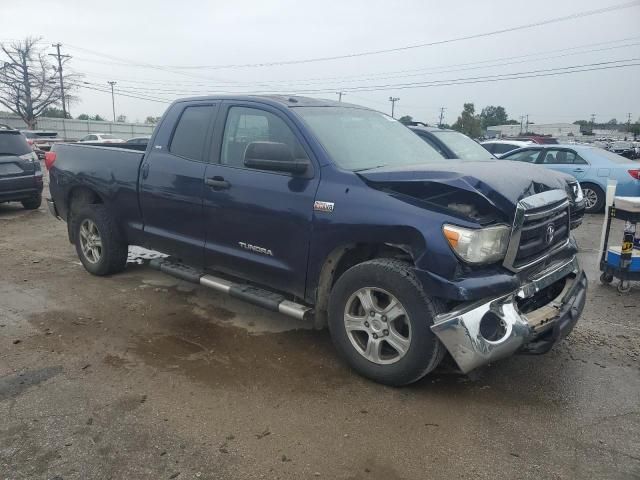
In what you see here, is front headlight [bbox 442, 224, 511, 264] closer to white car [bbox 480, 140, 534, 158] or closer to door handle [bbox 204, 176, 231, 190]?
door handle [bbox 204, 176, 231, 190]

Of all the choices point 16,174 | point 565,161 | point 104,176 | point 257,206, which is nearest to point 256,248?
point 257,206

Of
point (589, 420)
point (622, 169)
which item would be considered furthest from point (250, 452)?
point (622, 169)

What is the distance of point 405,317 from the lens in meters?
3.33

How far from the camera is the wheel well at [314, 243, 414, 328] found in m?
3.62

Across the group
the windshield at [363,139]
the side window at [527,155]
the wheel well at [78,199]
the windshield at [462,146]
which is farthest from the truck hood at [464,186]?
the side window at [527,155]

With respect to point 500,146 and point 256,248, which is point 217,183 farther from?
point 500,146

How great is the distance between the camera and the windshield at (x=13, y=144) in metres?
9.78

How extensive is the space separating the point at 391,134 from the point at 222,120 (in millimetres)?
1504

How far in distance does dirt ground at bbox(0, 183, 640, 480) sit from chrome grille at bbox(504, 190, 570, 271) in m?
0.90

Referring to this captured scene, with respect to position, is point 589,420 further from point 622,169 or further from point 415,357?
point 622,169

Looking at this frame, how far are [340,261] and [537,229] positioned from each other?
1.38m

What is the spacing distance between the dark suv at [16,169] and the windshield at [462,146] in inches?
308

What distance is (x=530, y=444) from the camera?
2.89 m

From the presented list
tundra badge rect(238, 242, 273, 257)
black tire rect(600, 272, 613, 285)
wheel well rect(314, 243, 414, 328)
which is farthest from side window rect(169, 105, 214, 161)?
black tire rect(600, 272, 613, 285)
